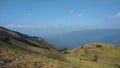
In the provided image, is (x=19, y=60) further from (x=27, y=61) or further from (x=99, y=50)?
(x=99, y=50)

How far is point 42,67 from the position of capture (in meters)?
35.2

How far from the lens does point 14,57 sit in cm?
4034

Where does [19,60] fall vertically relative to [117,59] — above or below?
below

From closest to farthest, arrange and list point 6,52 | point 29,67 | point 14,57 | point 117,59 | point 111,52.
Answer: point 29,67, point 14,57, point 6,52, point 117,59, point 111,52

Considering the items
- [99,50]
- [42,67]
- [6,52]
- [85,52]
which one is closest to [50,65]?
[42,67]

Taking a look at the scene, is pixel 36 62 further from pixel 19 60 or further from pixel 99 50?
pixel 99 50

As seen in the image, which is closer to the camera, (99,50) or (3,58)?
(3,58)

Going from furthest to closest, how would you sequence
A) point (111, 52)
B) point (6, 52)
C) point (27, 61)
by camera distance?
1. point (111, 52)
2. point (6, 52)
3. point (27, 61)

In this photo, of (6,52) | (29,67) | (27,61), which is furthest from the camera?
(6,52)

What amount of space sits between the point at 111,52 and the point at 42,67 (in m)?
172

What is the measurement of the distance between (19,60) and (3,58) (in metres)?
3.33

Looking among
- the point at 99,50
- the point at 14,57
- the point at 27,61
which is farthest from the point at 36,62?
the point at 99,50

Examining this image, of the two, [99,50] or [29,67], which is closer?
[29,67]

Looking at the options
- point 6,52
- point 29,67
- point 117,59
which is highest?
point 117,59
